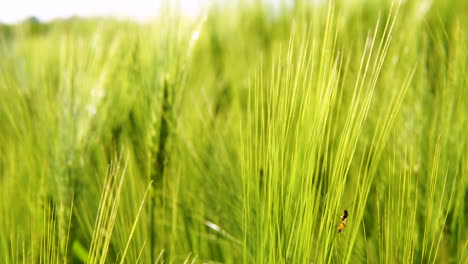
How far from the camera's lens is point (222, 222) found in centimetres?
60

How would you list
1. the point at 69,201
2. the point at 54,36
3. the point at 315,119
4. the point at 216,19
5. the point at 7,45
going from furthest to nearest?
the point at 216,19 → the point at 54,36 → the point at 7,45 → the point at 69,201 → the point at 315,119

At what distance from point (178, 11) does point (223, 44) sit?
71cm

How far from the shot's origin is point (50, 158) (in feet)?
2.08

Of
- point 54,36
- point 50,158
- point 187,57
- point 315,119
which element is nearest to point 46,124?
point 50,158

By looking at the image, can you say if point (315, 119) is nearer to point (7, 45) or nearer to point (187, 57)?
point (187, 57)

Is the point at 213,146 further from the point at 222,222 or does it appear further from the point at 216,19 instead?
the point at 216,19

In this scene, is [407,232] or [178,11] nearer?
[407,232]

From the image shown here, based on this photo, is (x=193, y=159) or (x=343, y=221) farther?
(x=193, y=159)

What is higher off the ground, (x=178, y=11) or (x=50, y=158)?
(x=178, y=11)

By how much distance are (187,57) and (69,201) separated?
0.72 feet

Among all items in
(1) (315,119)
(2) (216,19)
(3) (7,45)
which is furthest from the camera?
(2) (216,19)

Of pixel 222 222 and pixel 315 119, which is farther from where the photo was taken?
pixel 222 222

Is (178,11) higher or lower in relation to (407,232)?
higher

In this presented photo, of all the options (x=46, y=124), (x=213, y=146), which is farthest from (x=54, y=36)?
(x=213, y=146)
